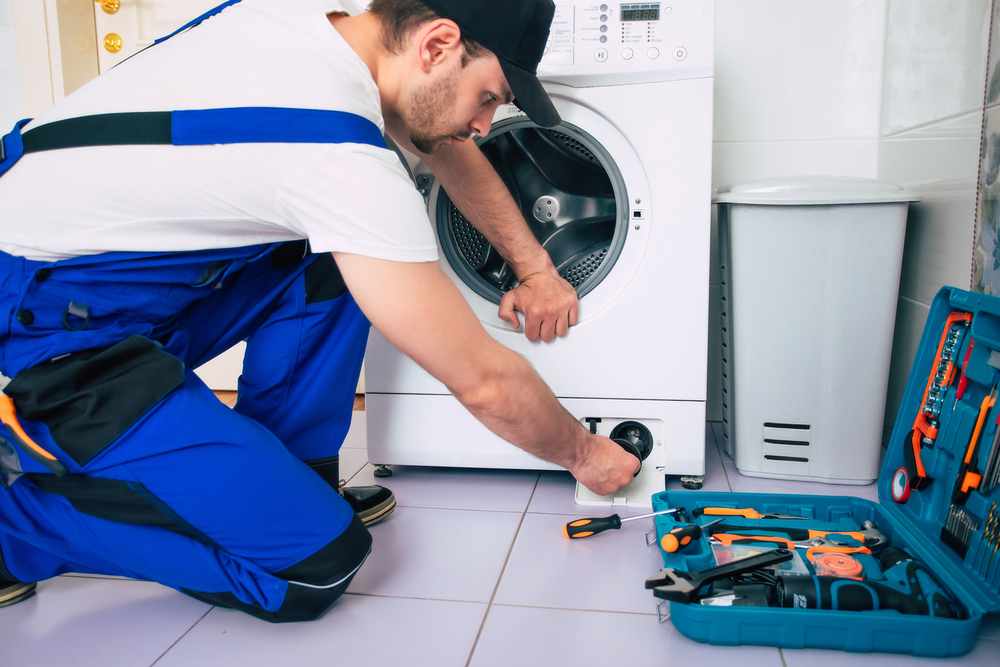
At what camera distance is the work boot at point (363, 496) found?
1.10 metres

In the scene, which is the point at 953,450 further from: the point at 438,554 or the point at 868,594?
the point at 438,554

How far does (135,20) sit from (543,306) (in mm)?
1649

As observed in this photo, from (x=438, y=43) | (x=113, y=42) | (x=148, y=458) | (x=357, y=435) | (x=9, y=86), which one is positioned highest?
(x=113, y=42)

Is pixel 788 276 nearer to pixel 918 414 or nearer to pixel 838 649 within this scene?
pixel 918 414

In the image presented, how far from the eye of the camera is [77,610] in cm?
89

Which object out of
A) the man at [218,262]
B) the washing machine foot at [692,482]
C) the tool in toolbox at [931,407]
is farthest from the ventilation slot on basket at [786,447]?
the man at [218,262]

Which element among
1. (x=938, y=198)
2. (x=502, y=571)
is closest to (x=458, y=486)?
(x=502, y=571)

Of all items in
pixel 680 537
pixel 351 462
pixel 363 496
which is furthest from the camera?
pixel 351 462

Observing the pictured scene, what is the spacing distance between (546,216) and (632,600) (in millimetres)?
770

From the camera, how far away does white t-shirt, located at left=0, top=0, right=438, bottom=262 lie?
67cm

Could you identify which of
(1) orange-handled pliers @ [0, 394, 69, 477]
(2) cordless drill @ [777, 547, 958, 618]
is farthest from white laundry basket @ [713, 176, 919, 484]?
(1) orange-handled pliers @ [0, 394, 69, 477]

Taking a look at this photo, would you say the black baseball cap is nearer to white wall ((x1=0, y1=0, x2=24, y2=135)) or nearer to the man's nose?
the man's nose

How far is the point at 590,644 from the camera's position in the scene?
2.59 feet

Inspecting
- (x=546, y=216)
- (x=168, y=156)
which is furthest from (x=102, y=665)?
(x=546, y=216)
